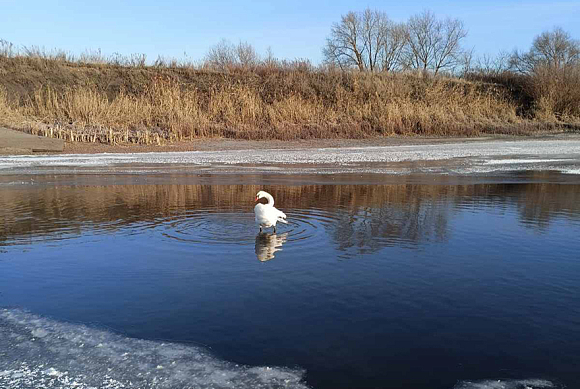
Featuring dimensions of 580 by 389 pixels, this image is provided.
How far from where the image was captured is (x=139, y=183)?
12.2 m

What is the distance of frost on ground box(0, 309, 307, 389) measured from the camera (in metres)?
3.13

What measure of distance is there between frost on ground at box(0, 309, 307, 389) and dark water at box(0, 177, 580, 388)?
0.02m

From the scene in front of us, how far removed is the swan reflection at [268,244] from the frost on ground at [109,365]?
2.24m

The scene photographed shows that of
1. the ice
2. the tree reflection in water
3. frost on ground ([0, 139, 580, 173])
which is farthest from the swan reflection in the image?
frost on ground ([0, 139, 580, 173])

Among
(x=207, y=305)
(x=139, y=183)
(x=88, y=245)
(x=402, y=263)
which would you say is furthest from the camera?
(x=139, y=183)

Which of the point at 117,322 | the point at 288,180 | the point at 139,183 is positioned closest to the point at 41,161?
the point at 139,183

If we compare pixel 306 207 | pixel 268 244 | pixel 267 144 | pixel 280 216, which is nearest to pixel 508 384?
pixel 268 244

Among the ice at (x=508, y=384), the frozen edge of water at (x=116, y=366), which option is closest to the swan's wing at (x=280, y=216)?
the frozen edge of water at (x=116, y=366)

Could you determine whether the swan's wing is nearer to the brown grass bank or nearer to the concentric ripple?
the concentric ripple

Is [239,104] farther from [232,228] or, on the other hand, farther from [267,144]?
[232,228]

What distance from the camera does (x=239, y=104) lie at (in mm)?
31266

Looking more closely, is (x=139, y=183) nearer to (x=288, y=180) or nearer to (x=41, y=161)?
(x=288, y=180)

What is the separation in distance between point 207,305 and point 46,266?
220cm

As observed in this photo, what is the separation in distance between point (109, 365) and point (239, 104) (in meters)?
28.7
